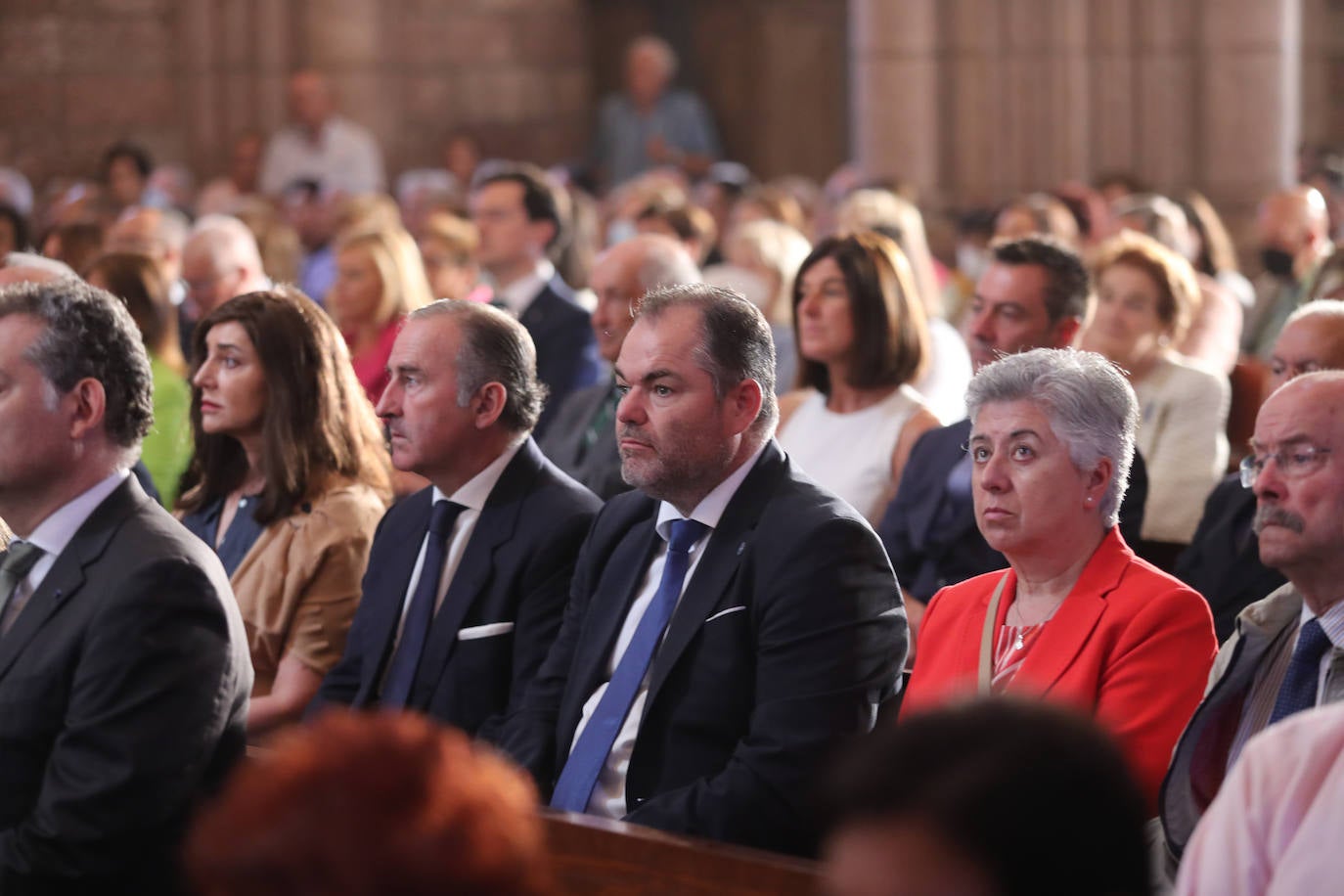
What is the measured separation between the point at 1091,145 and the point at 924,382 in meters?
5.40

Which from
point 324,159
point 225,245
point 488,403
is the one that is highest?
point 324,159

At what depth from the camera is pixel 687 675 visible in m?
3.06

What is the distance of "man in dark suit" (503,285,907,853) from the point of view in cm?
292

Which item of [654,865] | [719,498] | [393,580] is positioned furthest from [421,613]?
[654,865]

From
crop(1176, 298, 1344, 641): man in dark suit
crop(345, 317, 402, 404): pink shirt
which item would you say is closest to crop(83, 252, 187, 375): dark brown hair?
crop(345, 317, 402, 404): pink shirt

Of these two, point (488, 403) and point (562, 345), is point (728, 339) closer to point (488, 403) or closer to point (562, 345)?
point (488, 403)

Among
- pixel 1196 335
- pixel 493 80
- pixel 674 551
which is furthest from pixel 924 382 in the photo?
pixel 493 80

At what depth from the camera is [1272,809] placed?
6.43ft

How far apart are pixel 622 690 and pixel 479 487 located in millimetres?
724

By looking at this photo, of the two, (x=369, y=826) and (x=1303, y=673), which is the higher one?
(x=369, y=826)

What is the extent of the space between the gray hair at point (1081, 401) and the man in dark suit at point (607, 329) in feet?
6.64

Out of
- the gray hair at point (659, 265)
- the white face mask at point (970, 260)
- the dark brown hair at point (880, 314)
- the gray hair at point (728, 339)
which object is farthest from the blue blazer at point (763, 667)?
the white face mask at point (970, 260)

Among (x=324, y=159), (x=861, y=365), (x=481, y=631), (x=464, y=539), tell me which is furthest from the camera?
(x=324, y=159)

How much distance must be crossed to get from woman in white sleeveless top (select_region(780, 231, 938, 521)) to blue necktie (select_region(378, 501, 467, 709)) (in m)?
1.20
